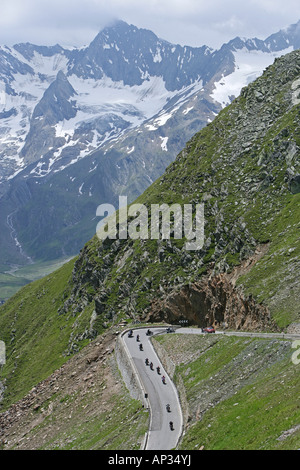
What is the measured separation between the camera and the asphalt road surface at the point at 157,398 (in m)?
48.2

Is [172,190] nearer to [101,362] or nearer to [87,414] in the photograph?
[101,362]

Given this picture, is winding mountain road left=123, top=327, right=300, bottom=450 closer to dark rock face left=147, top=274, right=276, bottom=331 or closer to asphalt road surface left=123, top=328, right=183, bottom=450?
asphalt road surface left=123, top=328, right=183, bottom=450

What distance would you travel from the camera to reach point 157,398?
6119 cm

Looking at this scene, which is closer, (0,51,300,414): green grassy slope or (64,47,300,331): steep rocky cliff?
Answer: (64,47,300,331): steep rocky cliff

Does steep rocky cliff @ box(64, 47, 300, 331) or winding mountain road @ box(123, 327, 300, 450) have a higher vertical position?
steep rocky cliff @ box(64, 47, 300, 331)

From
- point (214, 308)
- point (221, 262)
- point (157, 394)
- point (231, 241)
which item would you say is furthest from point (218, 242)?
point (157, 394)

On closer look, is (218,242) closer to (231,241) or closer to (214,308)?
(231,241)

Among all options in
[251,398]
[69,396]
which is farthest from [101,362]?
[251,398]

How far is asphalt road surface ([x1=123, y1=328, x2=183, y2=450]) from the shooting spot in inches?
1898

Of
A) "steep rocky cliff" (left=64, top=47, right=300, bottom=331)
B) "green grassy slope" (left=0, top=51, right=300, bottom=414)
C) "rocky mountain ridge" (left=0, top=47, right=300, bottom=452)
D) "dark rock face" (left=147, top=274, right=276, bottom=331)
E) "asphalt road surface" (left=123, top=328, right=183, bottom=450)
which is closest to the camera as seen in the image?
"asphalt road surface" (left=123, top=328, right=183, bottom=450)

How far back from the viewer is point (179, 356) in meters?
73.4

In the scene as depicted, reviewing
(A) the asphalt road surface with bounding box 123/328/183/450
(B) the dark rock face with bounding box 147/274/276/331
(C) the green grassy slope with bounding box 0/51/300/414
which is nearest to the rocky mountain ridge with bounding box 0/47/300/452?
(B) the dark rock face with bounding box 147/274/276/331

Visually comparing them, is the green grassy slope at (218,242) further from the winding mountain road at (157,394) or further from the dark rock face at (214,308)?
the winding mountain road at (157,394)
